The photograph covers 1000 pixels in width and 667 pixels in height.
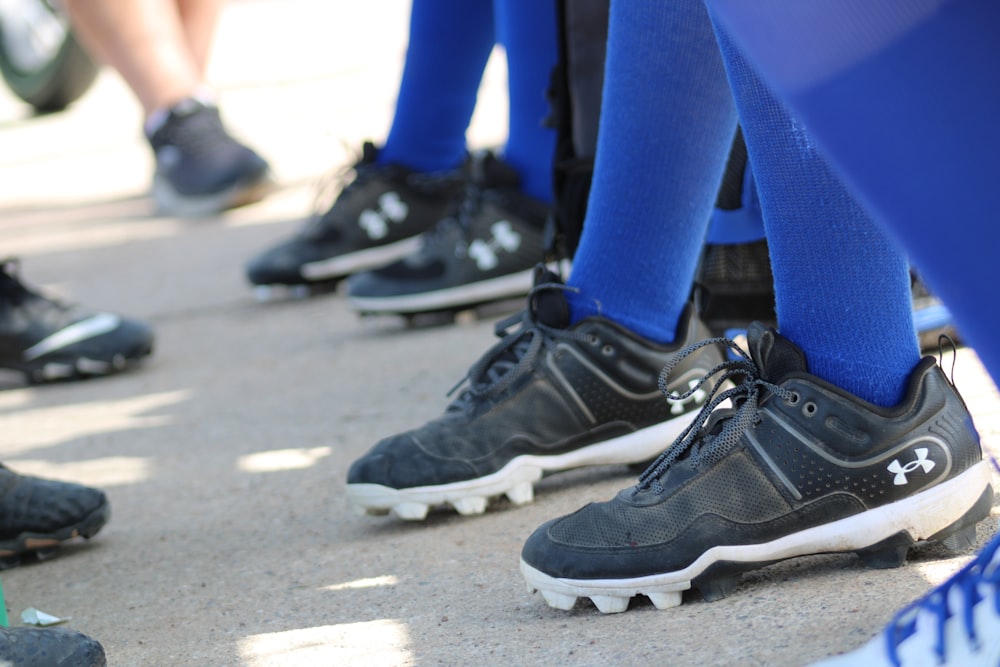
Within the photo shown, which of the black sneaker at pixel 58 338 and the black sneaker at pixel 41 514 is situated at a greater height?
the black sneaker at pixel 41 514

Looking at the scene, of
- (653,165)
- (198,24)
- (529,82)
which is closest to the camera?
(653,165)

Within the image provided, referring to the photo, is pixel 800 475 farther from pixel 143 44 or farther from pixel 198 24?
pixel 198 24

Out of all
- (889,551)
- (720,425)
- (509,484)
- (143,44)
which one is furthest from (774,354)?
(143,44)

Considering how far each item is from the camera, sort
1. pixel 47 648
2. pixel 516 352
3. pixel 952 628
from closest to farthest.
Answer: pixel 952 628, pixel 47 648, pixel 516 352

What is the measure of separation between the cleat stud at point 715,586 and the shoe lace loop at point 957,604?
0.28 meters

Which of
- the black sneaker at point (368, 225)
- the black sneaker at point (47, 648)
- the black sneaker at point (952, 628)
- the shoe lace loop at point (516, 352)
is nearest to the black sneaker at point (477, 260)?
the black sneaker at point (368, 225)

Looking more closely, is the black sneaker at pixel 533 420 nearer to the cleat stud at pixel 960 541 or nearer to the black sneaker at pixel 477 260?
the cleat stud at pixel 960 541

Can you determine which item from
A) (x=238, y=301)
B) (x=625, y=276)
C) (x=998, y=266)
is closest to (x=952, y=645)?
(x=998, y=266)

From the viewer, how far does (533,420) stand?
1.54m

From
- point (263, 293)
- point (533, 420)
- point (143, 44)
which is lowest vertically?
point (263, 293)

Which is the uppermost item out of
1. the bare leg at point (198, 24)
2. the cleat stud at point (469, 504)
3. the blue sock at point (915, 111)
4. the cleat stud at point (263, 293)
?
the blue sock at point (915, 111)

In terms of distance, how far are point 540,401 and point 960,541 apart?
50 centimetres

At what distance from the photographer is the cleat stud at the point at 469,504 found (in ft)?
5.04

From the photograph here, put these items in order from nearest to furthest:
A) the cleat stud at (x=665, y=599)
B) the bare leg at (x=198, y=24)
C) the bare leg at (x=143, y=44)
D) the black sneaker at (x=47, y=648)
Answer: the black sneaker at (x=47, y=648)
the cleat stud at (x=665, y=599)
the bare leg at (x=143, y=44)
the bare leg at (x=198, y=24)
